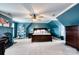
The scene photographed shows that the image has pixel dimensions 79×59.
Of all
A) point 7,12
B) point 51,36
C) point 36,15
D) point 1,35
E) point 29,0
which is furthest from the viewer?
point 51,36

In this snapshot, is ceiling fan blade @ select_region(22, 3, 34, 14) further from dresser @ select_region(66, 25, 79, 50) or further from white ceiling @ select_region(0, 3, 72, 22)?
dresser @ select_region(66, 25, 79, 50)

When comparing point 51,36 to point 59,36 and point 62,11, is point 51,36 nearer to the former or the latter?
point 59,36

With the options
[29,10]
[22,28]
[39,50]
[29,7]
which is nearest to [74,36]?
[39,50]

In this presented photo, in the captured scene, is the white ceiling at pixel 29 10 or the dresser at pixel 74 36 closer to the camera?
the white ceiling at pixel 29 10

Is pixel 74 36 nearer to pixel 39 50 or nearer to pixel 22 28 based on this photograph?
pixel 39 50

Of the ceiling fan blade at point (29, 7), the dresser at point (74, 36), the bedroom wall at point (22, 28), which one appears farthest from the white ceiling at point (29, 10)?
the dresser at point (74, 36)

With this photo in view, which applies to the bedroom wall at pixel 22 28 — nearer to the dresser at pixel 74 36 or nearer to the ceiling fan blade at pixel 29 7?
the ceiling fan blade at pixel 29 7

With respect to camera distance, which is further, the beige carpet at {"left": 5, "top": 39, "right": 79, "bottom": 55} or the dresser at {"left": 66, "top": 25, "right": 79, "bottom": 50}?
the dresser at {"left": 66, "top": 25, "right": 79, "bottom": 50}

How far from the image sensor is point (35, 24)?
4.95 m

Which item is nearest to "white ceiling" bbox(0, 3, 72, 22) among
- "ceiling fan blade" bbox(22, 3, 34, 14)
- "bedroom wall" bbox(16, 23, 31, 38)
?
"ceiling fan blade" bbox(22, 3, 34, 14)

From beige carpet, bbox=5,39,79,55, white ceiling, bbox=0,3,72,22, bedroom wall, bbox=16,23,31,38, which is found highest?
white ceiling, bbox=0,3,72,22
